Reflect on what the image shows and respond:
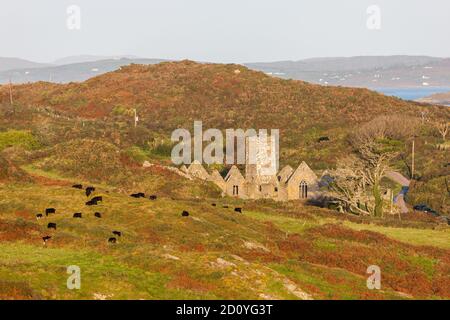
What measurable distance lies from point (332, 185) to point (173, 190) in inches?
708

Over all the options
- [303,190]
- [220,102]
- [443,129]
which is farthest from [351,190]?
[220,102]

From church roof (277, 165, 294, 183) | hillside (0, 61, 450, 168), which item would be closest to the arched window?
church roof (277, 165, 294, 183)

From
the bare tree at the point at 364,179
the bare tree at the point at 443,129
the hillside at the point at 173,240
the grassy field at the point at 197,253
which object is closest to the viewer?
the grassy field at the point at 197,253

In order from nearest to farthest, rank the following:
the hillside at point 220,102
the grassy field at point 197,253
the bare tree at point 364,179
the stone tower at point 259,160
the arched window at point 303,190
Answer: the grassy field at point 197,253, the bare tree at point 364,179, the stone tower at point 259,160, the arched window at point 303,190, the hillside at point 220,102

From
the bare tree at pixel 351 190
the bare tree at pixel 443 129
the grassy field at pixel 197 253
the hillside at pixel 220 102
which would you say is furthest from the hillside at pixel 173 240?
the hillside at pixel 220 102

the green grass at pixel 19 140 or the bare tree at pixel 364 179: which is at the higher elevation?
the green grass at pixel 19 140

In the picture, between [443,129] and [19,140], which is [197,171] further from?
[443,129]

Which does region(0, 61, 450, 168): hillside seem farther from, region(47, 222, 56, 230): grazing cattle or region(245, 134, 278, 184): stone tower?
region(47, 222, 56, 230): grazing cattle

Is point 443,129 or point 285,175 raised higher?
point 443,129

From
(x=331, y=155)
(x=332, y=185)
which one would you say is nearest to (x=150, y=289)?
(x=332, y=185)

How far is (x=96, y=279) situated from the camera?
88.2 ft

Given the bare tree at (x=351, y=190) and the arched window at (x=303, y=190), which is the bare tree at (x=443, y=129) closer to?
the arched window at (x=303, y=190)
